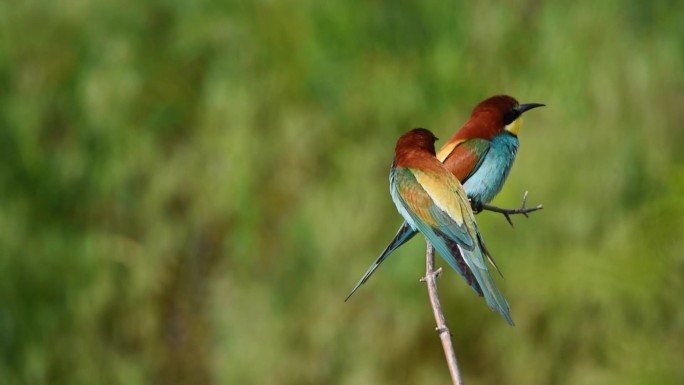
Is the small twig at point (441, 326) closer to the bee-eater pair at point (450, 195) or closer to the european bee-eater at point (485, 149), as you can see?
the bee-eater pair at point (450, 195)

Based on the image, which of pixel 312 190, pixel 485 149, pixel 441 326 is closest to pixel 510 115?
pixel 485 149

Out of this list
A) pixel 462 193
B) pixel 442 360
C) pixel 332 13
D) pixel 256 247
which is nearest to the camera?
pixel 462 193

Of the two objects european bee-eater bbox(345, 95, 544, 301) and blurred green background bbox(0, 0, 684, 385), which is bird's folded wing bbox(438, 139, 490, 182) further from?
blurred green background bbox(0, 0, 684, 385)

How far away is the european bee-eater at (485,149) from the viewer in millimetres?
1403

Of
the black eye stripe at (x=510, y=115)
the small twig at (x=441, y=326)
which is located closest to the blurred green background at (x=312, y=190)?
the black eye stripe at (x=510, y=115)

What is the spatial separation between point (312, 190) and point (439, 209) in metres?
5.01

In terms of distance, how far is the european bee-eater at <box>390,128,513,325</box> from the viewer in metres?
1.10

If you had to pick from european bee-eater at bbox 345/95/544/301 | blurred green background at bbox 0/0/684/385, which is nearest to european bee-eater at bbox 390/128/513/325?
european bee-eater at bbox 345/95/544/301

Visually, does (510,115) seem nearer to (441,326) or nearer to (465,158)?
(465,158)

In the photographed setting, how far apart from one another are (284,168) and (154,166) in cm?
63

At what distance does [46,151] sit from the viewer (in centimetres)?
663

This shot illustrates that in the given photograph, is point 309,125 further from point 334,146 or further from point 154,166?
point 154,166

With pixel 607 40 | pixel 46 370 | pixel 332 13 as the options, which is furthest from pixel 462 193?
pixel 332 13

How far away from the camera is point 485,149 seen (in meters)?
1.49
